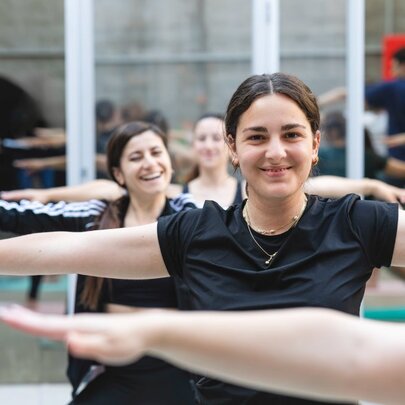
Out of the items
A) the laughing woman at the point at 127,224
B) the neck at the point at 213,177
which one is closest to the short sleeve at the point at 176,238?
the laughing woman at the point at 127,224

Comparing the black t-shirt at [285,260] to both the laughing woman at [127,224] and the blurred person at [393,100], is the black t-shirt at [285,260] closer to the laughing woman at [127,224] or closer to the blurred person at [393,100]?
the laughing woman at [127,224]

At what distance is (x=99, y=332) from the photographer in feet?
4.57

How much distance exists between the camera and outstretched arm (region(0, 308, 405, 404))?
1.44 meters

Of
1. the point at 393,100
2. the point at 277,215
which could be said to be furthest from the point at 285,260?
the point at 393,100

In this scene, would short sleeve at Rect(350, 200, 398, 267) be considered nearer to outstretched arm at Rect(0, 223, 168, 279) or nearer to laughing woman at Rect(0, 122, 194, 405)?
outstretched arm at Rect(0, 223, 168, 279)

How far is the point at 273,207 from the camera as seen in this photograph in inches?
92.8

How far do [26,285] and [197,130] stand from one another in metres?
1.56

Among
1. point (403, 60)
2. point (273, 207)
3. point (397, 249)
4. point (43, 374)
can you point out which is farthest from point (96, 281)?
point (403, 60)

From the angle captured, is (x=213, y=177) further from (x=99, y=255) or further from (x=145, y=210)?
(x=99, y=255)

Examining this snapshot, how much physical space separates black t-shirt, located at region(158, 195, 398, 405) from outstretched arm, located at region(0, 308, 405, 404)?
2.05 feet

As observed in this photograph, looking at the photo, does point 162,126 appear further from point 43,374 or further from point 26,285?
point 43,374

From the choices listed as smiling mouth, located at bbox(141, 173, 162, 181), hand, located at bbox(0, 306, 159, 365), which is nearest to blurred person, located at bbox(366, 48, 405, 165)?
smiling mouth, located at bbox(141, 173, 162, 181)

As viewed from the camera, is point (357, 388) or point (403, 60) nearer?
point (357, 388)

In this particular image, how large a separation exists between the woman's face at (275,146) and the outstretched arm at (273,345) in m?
0.84
